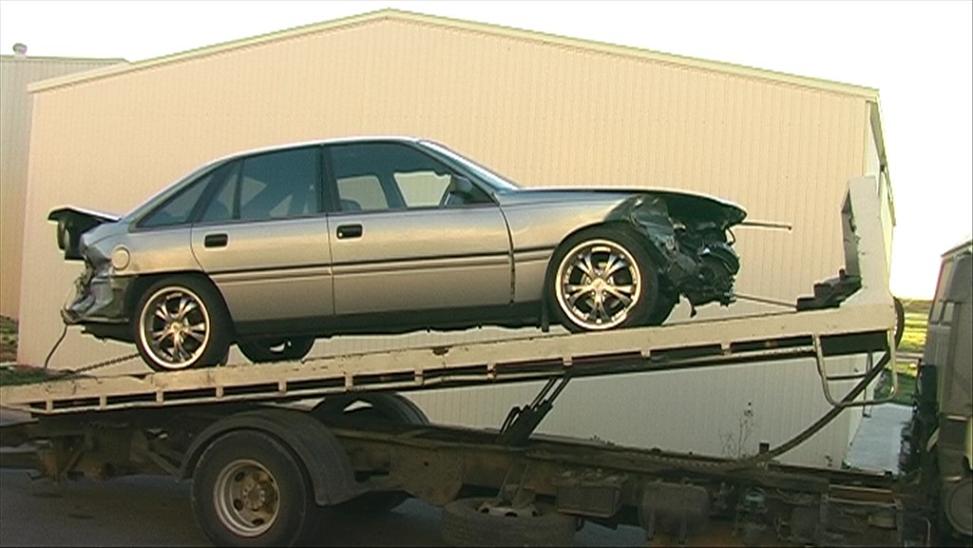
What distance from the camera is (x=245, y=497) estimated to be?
6309 millimetres

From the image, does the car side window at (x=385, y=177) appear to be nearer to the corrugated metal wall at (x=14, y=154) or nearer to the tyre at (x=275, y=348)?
the tyre at (x=275, y=348)

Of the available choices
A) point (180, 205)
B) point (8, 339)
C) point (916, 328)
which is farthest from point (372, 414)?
point (8, 339)

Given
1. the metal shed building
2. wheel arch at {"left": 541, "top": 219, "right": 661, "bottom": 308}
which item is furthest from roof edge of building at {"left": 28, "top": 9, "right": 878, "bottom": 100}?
wheel arch at {"left": 541, "top": 219, "right": 661, "bottom": 308}

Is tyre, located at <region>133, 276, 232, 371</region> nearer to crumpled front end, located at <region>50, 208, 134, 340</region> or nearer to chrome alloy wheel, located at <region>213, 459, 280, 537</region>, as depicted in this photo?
crumpled front end, located at <region>50, 208, 134, 340</region>

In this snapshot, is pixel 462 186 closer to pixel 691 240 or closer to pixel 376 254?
pixel 376 254

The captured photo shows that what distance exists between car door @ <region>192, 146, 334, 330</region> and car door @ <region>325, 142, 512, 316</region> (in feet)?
0.47

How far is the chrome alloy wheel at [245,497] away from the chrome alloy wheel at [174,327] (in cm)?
79

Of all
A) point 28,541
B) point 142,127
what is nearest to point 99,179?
point 142,127

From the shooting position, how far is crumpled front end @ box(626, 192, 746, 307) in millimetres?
5910

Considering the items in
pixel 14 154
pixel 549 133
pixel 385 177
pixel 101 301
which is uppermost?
pixel 14 154

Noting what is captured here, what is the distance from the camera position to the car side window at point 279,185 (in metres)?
→ 6.57

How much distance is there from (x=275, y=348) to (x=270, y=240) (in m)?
1.29

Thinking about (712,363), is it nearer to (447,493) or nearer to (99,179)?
(447,493)

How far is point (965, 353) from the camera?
543cm
